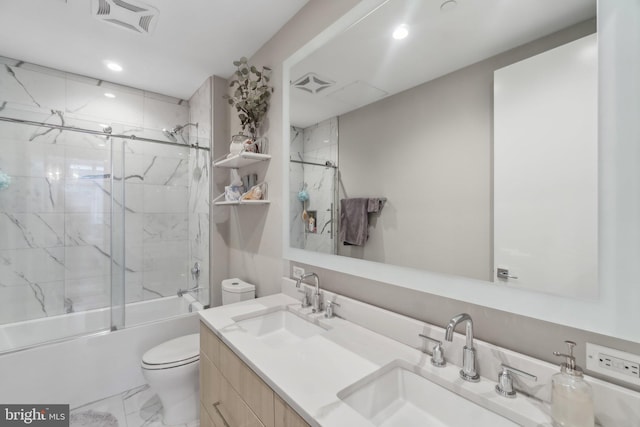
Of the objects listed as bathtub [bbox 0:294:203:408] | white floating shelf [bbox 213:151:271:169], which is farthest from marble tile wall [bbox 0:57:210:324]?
white floating shelf [bbox 213:151:271:169]

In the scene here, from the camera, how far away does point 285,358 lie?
1.00 meters

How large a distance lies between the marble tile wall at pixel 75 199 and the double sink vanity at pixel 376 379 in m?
1.66

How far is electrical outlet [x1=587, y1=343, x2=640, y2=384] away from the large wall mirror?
0.18 ft

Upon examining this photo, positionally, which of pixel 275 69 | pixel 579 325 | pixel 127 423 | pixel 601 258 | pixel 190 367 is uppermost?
pixel 275 69

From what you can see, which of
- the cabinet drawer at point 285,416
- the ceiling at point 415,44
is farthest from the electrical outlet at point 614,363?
the ceiling at point 415,44

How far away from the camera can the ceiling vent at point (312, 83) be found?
153 cm

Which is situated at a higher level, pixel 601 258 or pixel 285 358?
pixel 601 258

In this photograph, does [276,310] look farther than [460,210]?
Yes

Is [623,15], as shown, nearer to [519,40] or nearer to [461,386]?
[519,40]

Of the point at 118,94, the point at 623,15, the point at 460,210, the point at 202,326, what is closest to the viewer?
the point at 623,15

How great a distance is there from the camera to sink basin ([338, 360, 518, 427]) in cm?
79

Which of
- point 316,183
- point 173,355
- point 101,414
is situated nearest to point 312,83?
point 316,183

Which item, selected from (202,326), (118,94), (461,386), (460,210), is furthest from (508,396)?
(118,94)

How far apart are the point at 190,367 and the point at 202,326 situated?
50cm
